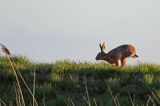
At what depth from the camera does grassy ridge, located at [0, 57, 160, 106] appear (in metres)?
8.60

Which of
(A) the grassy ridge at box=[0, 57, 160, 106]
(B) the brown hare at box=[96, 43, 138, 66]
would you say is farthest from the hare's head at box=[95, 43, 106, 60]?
(A) the grassy ridge at box=[0, 57, 160, 106]

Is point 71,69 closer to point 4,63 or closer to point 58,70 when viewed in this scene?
point 58,70

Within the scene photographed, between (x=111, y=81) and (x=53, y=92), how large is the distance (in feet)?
3.51

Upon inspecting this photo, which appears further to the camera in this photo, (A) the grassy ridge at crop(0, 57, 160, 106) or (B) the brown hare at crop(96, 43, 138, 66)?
(B) the brown hare at crop(96, 43, 138, 66)

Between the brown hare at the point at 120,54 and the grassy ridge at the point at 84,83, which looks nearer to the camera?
the grassy ridge at the point at 84,83

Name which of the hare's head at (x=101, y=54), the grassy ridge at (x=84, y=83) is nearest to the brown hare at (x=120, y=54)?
the hare's head at (x=101, y=54)

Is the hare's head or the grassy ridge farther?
the hare's head

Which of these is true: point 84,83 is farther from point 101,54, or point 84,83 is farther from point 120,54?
point 101,54

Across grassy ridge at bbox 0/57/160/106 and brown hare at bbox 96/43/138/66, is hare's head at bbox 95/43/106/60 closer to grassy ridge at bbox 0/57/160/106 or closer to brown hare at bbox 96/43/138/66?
brown hare at bbox 96/43/138/66

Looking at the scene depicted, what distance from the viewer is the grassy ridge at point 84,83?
8602 millimetres

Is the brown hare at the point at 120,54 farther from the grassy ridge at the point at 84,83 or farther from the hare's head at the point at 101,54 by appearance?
the grassy ridge at the point at 84,83

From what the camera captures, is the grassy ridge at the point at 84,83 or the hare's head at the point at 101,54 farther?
the hare's head at the point at 101,54

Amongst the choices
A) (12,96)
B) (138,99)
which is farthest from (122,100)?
(12,96)

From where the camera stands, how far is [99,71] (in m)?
10.4
